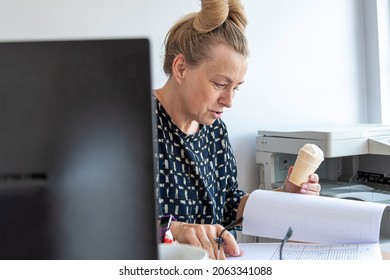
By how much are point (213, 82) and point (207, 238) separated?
0.49m

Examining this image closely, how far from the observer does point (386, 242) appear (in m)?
1.33

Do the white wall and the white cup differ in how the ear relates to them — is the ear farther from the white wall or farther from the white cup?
the white cup

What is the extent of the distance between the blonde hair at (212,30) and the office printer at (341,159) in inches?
22.1

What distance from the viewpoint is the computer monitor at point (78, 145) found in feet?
1.37

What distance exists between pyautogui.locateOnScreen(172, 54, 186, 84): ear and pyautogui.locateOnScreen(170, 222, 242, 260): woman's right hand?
49 cm

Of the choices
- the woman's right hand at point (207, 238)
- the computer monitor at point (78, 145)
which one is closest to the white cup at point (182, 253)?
the computer monitor at point (78, 145)

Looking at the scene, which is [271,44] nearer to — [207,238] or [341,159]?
[341,159]

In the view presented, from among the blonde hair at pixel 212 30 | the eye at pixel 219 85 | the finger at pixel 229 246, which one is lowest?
the finger at pixel 229 246

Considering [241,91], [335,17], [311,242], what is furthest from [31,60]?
[335,17]

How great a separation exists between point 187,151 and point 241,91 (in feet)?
2.68

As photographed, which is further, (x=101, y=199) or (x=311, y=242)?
(x=311, y=242)

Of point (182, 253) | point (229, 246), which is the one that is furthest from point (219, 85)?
point (182, 253)

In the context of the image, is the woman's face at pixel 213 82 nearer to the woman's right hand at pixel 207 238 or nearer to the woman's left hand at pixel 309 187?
the woman's left hand at pixel 309 187
